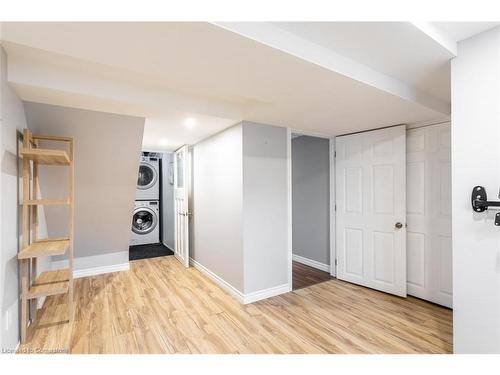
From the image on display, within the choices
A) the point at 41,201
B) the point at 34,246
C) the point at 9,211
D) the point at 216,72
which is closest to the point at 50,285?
the point at 34,246

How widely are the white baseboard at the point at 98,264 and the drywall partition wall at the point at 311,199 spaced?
281 cm

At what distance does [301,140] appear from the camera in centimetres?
412

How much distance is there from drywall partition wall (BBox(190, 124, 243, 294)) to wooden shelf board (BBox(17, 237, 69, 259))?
1595 mm

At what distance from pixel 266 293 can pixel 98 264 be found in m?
2.59

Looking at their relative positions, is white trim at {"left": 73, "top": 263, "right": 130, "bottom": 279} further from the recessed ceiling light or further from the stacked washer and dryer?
the recessed ceiling light

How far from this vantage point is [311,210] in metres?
3.97

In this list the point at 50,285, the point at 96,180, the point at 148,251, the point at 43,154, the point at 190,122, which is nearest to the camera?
the point at 43,154

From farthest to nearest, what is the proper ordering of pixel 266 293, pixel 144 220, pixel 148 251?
pixel 144 220, pixel 148 251, pixel 266 293

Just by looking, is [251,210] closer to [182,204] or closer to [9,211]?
[182,204]

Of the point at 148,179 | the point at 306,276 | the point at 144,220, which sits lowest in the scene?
the point at 306,276

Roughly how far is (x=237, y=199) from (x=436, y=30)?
2113 millimetres

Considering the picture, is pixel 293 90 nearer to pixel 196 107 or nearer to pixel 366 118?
pixel 196 107

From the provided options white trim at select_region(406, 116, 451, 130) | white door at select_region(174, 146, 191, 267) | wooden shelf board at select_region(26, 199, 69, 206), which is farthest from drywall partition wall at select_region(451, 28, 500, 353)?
white door at select_region(174, 146, 191, 267)

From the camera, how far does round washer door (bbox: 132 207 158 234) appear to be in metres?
5.38
